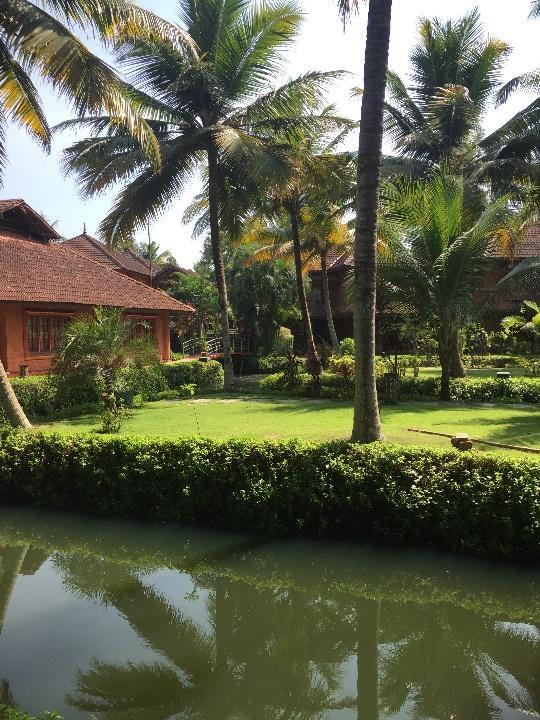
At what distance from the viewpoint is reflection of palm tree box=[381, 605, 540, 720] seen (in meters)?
3.90

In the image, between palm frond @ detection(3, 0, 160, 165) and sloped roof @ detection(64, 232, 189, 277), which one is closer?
palm frond @ detection(3, 0, 160, 165)

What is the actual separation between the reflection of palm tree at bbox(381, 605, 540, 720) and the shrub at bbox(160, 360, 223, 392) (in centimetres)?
1421

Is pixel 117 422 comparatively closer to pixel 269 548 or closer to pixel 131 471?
pixel 131 471

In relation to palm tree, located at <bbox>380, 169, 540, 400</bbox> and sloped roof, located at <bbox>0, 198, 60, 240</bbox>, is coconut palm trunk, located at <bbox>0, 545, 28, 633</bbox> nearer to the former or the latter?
palm tree, located at <bbox>380, 169, 540, 400</bbox>

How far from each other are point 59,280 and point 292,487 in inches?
577

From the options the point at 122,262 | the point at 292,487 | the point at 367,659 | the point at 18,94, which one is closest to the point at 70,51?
the point at 18,94

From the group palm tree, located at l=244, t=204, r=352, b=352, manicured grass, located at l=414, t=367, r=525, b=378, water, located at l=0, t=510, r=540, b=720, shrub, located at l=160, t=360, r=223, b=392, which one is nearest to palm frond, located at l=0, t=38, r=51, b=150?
water, located at l=0, t=510, r=540, b=720

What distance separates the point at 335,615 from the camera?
5.25 metres

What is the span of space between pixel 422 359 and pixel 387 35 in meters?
19.3

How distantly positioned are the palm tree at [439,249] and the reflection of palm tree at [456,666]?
32.9 ft

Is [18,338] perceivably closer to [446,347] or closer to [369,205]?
[446,347]

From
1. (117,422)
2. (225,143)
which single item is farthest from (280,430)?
(225,143)

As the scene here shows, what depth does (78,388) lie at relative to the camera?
15.0 meters

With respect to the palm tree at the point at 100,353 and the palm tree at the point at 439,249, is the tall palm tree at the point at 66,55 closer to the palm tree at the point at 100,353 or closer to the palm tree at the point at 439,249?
the palm tree at the point at 100,353
